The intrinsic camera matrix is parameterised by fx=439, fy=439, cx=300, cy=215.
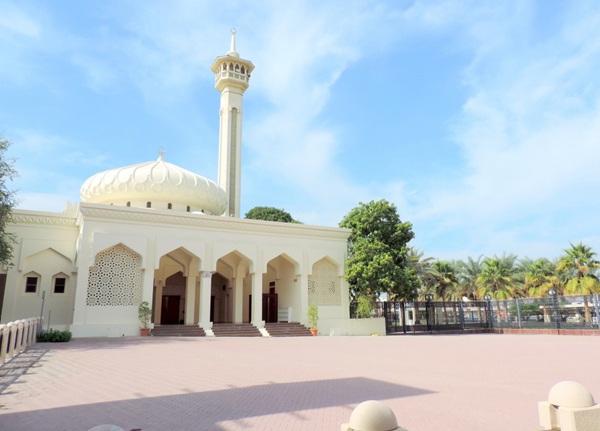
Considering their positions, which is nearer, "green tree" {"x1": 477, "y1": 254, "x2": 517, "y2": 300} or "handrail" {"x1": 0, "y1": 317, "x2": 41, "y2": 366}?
"handrail" {"x1": 0, "y1": 317, "x2": 41, "y2": 366}

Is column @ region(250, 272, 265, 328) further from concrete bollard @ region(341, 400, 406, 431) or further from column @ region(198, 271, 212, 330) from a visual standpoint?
concrete bollard @ region(341, 400, 406, 431)

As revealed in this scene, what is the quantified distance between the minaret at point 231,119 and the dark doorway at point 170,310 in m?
8.66

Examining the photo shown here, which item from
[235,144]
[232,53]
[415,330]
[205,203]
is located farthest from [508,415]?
[232,53]

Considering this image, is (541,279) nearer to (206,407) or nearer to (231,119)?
(231,119)

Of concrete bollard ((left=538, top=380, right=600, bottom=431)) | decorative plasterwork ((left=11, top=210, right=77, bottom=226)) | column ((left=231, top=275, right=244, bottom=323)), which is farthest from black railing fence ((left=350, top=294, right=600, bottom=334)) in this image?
concrete bollard ((left=538, top=380, right=600, bottom=431))

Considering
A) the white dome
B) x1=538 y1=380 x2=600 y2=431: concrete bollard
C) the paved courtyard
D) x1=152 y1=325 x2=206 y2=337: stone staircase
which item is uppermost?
the white dome

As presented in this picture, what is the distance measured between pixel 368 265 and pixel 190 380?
15581 mm

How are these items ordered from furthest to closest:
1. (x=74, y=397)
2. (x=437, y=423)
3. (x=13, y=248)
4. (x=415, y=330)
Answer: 1. (x=415, y=330)
2. (x=13, y=248)
3. (x=74, y=397)
4. (x=437, y=423)

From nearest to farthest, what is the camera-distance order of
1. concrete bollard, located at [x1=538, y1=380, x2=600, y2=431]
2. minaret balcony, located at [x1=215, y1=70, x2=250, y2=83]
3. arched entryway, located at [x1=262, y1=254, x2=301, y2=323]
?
1. concrete bollard, located at [x1=538, y1=380, x2=600, y2=431]
2. arched entryway, located at [x1=262, y1=254, x2=301, y2=323]
3. minaret balcony, located at [x1=215, y1=70, x2=250, y2=83]

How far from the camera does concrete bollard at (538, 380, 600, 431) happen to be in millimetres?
3271

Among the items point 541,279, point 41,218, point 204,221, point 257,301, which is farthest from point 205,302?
point 541,279

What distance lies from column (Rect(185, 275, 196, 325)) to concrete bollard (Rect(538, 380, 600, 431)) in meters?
19.9

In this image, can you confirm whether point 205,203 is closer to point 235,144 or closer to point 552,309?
point 235,144

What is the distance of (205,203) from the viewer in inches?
990
